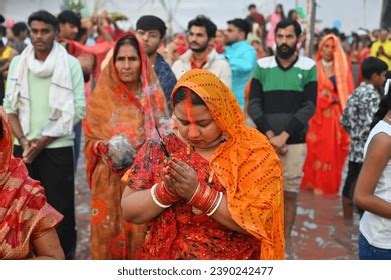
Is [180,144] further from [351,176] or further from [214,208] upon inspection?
[351,176]

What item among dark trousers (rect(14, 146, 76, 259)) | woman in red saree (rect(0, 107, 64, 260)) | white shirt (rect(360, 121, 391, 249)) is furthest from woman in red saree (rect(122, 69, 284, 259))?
dark trousers (rect(14, 146, 76, 259))

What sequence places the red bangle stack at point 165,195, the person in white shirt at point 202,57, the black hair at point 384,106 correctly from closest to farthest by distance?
the red bangle stack at point 165,195 < the black hair at point 384,106 < the person in white shirt at point 202,57

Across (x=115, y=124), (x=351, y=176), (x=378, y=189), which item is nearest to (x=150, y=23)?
(x=115, y=124)

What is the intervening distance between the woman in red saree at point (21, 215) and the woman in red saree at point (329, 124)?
5991 millimetres

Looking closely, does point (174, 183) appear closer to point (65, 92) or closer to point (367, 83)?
point (65, 92)

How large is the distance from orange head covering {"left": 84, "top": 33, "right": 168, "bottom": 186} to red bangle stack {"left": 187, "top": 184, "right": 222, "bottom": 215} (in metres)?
2.01

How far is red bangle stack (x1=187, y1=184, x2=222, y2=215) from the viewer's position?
2.89m

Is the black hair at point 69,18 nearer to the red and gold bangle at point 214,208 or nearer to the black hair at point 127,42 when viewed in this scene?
the black hair at point 127,42

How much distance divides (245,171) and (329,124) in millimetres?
5674

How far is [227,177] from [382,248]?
0.98 m

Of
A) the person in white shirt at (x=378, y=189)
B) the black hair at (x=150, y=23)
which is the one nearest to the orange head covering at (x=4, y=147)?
the person in white shirt at (x=378, y=189)

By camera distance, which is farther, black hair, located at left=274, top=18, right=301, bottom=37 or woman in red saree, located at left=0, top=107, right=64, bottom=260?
black hair, located at left=274, top=18, right=301, bottom=37

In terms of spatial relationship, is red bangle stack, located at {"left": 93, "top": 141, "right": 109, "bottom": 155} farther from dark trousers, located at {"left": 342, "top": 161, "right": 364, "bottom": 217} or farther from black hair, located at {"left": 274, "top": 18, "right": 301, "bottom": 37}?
dark trousers, located at {"left": 342, "top": 161, "right": 364, "bottom": 217}

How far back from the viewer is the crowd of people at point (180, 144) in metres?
2.96
